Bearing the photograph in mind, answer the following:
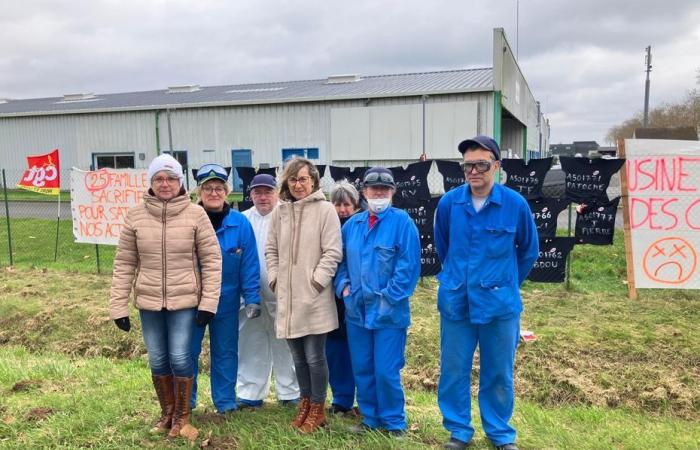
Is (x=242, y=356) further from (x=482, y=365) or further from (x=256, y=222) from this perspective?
(x=482, y=365)

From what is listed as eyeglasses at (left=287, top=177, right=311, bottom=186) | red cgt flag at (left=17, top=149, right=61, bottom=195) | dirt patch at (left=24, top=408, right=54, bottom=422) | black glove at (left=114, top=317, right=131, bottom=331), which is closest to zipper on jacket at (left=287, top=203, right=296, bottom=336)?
eyeglasses at (left=287, top=177, right=311, bottom=186)

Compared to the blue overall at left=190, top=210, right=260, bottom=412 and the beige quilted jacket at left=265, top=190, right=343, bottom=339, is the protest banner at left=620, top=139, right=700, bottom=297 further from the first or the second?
the blue overall at left=190, top=210, right=260, bottom=412

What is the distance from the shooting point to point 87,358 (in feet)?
19.8

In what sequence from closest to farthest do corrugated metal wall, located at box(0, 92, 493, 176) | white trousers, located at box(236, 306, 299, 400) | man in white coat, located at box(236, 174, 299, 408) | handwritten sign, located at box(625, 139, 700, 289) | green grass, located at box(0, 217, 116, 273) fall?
man in white coat, located at box(236, 174, 299, 408) < white trousers, located at box(236, 306, 299, 400) < handwritten sign, located at box(625, 139, 700, 289) < green grass, located at box(0, 217, 116, 273) < corrugated metal wall, located at box(0, 92, 493, 176)

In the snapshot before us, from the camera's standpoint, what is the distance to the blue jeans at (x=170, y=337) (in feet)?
11.1

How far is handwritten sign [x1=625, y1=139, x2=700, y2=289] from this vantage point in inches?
258

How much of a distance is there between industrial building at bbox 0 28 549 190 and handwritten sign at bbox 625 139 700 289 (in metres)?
10.4

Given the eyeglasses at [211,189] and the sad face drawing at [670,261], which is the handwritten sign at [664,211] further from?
the eyeglasses at [211,189]

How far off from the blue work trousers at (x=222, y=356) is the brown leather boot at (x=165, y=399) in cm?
22

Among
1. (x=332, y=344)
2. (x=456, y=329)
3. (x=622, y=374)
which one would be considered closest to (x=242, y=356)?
(x=332, y=344)

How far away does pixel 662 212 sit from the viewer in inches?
263

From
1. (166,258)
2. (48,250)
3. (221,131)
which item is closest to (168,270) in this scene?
(166,258)

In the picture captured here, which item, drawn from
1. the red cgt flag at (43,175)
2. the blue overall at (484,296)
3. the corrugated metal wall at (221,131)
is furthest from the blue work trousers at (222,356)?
the corrugated metal wall at (221,131)

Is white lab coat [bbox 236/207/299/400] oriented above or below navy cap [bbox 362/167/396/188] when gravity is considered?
below
